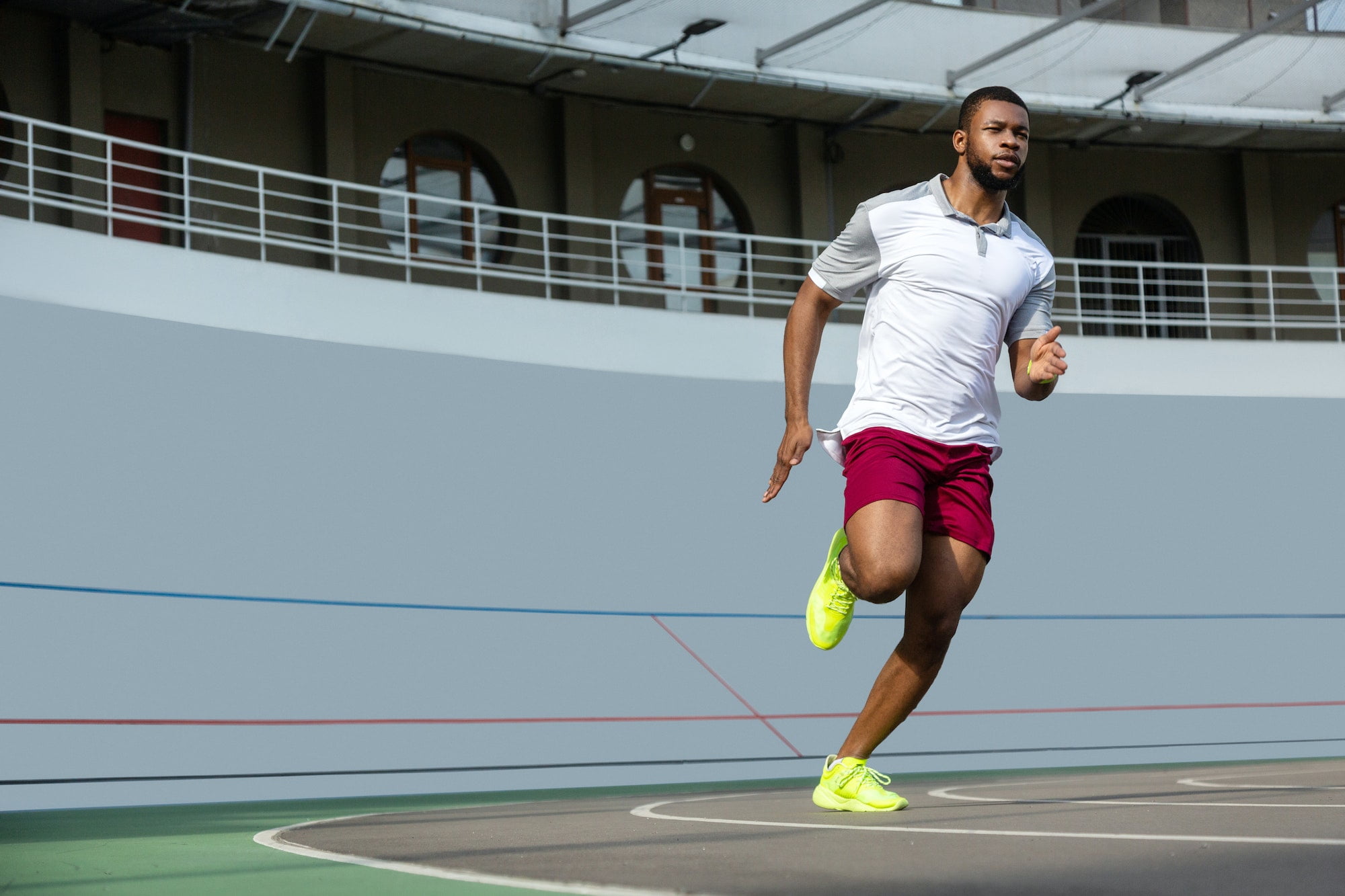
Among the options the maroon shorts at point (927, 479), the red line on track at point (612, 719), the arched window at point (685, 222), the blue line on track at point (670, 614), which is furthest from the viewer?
the arched window at point (685, 222)

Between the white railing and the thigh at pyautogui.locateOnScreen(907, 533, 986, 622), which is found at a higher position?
the white railing

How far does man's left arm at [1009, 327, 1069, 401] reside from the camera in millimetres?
3314

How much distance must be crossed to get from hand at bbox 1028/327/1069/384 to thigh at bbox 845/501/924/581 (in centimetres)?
42

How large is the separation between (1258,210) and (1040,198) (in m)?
2.93

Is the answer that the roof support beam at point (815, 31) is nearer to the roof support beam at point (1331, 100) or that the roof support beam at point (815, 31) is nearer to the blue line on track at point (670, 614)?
the roof support beam at point (1331, 100)

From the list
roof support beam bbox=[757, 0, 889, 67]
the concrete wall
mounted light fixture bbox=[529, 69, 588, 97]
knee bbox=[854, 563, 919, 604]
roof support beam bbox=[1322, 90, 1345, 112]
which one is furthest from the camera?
roof support beam bbox=[1322, 90, 1345, 112]

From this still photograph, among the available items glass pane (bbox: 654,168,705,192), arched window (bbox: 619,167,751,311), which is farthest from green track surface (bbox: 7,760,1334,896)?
glass pane (bbox: 654,168,705,192)

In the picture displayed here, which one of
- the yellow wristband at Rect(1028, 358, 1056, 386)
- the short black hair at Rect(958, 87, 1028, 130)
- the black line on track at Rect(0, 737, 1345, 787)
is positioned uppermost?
the short black hair at Rect(958, 87, 1028, 130)

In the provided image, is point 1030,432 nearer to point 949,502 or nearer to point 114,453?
point 114,453

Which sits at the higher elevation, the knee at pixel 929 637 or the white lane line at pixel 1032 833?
the knee at pixel 929 637

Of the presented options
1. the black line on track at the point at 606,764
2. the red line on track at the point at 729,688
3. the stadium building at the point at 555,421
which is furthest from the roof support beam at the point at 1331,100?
the red line on track at the point at 729,688

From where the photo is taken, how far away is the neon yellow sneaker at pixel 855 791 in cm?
361

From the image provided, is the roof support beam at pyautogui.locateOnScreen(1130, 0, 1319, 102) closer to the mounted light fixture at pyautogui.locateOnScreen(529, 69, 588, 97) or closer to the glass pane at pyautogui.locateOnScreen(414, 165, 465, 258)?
the mounted light fixture at pyautogui.locateOnScreen(529, 69, 588, 97)

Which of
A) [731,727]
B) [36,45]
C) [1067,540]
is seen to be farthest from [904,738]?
[36,45]
